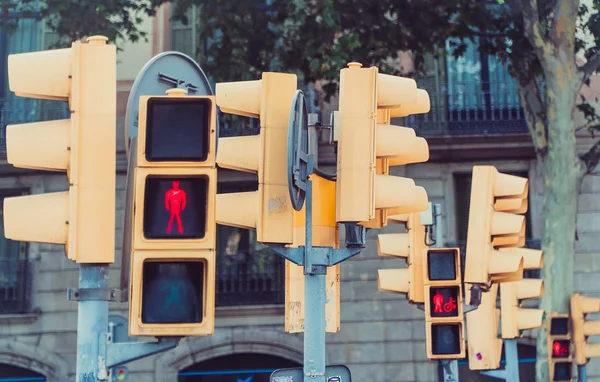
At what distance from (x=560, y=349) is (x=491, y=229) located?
464cm

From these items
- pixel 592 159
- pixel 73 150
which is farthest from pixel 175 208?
pixel 592 159

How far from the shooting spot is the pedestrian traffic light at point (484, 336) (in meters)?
13.4

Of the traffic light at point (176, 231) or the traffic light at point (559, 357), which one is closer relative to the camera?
the traffic light at point (176, 231)

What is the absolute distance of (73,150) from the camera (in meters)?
5.70

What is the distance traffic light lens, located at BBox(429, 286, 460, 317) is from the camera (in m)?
11.2

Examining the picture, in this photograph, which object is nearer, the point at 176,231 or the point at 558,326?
the point at 176,231

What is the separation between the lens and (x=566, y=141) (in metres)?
17.0

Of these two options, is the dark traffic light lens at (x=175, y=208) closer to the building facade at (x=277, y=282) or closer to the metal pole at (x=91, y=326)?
the metal pole at (x=91, y=326)

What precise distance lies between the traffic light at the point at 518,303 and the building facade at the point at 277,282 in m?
6.03

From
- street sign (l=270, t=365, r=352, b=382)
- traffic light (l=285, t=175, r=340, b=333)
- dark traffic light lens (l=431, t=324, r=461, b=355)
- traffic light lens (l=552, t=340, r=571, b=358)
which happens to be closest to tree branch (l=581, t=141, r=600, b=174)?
traffic light lens (l=552, t=340, r=571, b=358)

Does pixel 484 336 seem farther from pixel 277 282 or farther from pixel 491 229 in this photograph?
pixel 277 282

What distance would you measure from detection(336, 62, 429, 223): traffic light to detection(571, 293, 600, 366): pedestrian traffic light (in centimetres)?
954

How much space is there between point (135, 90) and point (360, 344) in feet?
48.6

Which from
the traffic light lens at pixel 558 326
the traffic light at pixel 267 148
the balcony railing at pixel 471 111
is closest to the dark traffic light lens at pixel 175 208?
the traffic light at pixel 267 148
